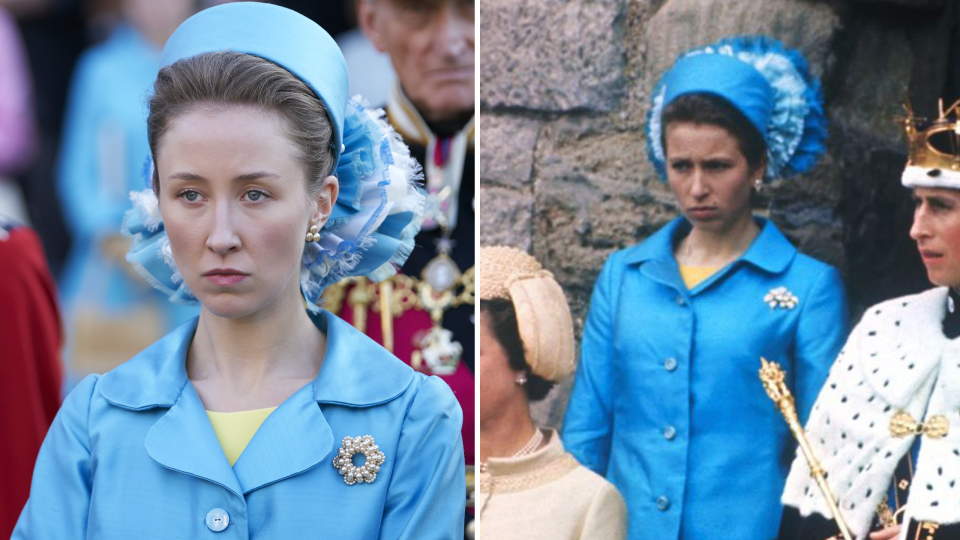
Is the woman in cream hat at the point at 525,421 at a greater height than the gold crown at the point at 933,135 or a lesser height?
lesser

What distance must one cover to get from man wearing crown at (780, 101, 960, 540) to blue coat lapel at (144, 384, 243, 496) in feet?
5.25

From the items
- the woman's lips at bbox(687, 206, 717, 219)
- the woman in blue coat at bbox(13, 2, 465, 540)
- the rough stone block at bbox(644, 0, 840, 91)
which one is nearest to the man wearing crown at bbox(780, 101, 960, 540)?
the rough stone block at bbox(644, 0, 840, 91)

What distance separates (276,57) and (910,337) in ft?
5.79

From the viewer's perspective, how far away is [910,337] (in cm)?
305

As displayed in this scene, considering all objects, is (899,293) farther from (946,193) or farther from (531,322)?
(531,322)

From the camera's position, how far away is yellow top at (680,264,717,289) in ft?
10.3

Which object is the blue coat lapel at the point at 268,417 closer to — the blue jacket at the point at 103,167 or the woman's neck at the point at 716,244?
the woman's neck at the point at 716,244

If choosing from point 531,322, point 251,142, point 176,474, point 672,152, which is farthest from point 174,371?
point 672,152

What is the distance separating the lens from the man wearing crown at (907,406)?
2988mm

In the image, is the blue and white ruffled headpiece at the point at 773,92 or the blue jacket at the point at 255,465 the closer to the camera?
the blue jacket at the point at 255,465

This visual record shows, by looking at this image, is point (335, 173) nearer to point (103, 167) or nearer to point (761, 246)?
point (761, 246)

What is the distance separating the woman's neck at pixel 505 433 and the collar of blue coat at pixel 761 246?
518mm

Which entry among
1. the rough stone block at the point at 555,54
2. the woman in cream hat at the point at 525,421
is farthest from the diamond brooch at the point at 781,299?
the rough stone block at the point at 555,54

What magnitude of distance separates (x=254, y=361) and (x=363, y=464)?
0.91 feet
